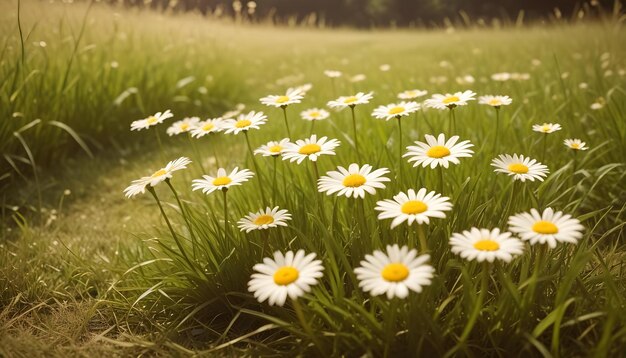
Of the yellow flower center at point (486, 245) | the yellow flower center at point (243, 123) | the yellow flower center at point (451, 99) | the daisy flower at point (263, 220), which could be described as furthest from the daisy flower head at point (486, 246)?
the yellow flower center at point (243, 123)

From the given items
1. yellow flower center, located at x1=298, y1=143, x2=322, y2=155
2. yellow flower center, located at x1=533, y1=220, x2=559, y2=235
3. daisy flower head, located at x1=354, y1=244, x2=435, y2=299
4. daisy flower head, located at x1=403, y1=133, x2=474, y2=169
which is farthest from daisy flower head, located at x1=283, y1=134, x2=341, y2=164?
yellow flower center, located at x1=533, y1=220, x2=559, y2=235

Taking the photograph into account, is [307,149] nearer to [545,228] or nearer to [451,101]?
[451,101]

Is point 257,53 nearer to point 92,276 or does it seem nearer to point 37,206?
point 37,206

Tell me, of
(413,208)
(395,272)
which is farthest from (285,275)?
(413,208)

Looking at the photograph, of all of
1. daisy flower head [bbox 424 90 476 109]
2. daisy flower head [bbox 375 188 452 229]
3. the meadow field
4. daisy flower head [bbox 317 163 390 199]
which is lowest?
the meadow field

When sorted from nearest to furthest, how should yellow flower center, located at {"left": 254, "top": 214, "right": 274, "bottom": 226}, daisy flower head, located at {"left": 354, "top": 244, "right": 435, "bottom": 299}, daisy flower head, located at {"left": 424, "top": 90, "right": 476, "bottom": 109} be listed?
daisy flower head, located at {"left": 354, "top": 244, "right": 435, "bottom": 299}
yellow flower center, located at {"left": 254, "top": 214, "right": 274, "bottom": 226}
daisy flower head, located at {"left": 424, "top": 90, "right": 476, "bottom": 109}

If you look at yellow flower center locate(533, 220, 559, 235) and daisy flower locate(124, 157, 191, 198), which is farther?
daisy flower locate(124, 157, 191, 198)

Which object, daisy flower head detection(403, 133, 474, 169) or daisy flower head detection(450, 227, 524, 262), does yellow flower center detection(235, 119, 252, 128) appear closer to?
daisy flower head detection(403, 133, 474, 169)

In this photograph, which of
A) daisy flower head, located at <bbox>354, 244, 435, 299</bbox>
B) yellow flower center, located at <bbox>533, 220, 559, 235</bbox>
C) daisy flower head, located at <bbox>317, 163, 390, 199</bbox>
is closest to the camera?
daisy flower head, located at <bbox>354, 244, 435, 299</bbox>
